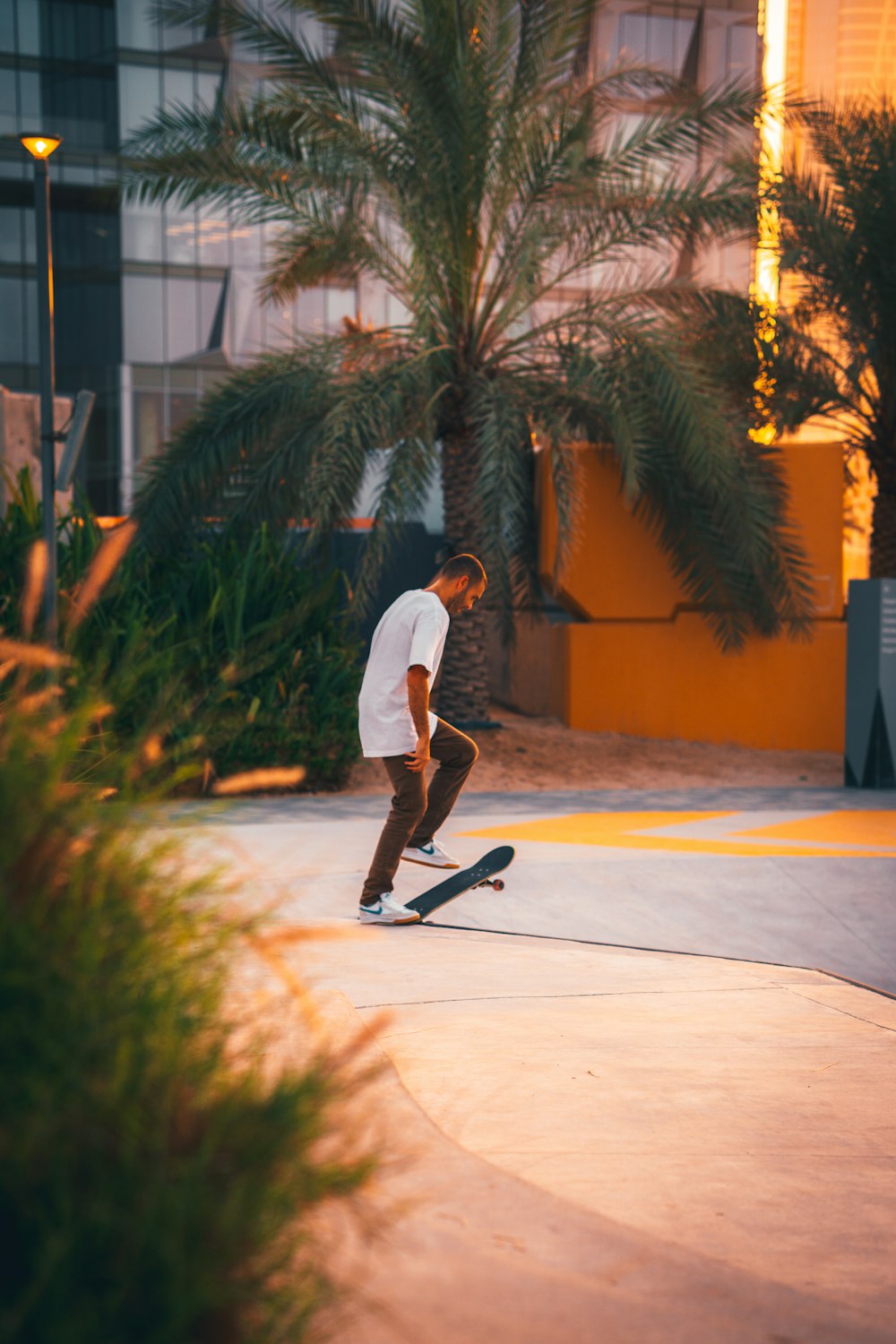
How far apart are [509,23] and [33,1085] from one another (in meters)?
12.4

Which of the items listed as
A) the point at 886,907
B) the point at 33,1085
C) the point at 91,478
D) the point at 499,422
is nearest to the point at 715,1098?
the point at 33,1085

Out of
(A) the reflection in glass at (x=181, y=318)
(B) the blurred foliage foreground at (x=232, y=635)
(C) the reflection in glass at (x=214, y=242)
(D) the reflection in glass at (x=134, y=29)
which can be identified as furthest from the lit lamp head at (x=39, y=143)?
(D) the reflection in glass at (x=134, y=29)

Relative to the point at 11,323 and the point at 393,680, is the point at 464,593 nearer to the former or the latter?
the point at 393,680

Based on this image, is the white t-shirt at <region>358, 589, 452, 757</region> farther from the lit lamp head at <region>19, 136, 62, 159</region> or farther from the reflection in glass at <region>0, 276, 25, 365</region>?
the reflection in glass at <region>0, 276, 25, 365</region>

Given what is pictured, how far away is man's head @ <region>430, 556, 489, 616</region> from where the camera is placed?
629 cm

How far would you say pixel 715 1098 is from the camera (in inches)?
164

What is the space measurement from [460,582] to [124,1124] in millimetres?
4698

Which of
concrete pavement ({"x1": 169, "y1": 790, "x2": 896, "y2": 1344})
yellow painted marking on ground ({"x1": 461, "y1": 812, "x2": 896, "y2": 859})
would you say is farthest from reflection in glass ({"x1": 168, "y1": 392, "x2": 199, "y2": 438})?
concrete pavement ({"x1": 169, "y1": 790, "x2": 896, "y2": 1344})

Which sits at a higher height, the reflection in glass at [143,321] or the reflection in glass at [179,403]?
the reflection in glass at [143,321]

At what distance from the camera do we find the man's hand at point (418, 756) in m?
6.00

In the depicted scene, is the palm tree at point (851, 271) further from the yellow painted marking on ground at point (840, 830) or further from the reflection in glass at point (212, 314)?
the reflection in glass at point (212, 314)

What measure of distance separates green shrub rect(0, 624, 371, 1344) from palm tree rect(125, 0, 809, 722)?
9.52m

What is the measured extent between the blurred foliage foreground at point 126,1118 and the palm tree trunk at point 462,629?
10979mm

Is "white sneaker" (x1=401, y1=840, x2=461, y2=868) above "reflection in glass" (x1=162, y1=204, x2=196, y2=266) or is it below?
below
